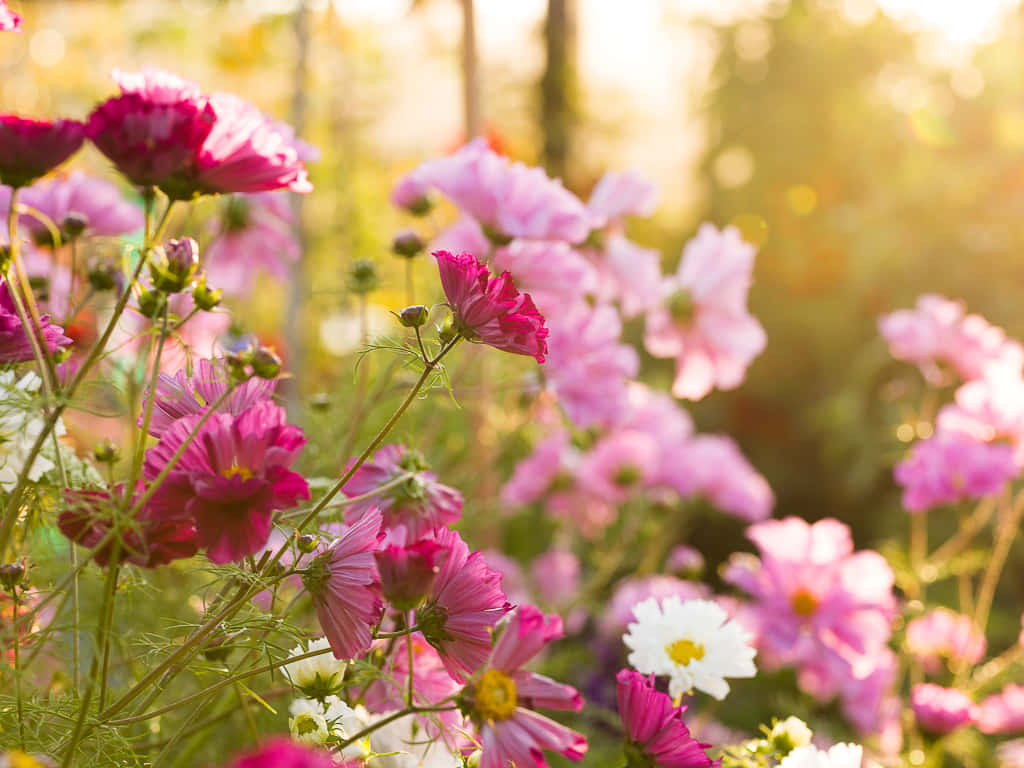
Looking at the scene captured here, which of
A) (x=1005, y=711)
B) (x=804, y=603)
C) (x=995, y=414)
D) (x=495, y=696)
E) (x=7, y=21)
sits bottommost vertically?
(x=1005, y=711)

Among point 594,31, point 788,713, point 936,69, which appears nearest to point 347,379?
point 788,713

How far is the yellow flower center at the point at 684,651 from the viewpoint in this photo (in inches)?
18.6

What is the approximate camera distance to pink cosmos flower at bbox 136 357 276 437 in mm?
367

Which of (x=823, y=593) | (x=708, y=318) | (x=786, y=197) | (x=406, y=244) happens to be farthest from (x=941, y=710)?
(x=786, y=197)

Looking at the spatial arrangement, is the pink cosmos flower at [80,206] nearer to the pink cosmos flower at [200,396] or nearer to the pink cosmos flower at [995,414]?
the pink cosmos flower at [200,396]

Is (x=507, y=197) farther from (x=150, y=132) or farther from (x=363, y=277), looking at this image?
(x=150, y=132)

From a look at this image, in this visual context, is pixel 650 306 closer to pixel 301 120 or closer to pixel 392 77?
pixel 301 120

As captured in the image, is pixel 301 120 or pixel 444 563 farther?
pixel 301 120

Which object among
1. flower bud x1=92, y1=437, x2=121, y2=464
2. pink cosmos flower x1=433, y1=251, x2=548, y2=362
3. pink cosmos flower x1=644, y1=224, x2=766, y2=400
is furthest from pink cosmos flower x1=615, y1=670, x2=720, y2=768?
pink cosmos flower x1=644, y1=224, x2=766, y2=400

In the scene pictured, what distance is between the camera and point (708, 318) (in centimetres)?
85

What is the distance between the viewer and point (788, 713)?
2.86ft

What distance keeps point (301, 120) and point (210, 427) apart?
4.76 feet

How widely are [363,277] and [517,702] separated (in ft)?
1.40

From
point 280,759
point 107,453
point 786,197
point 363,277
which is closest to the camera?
point 280,759
